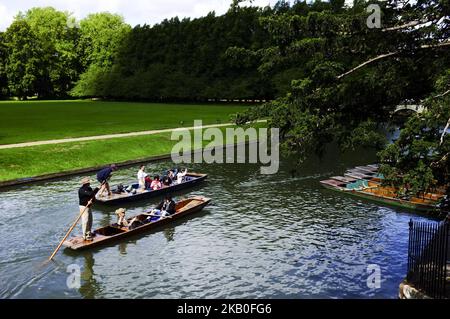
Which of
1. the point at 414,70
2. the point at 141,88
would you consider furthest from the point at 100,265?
the point at 141,88

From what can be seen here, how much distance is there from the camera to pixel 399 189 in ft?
37.8

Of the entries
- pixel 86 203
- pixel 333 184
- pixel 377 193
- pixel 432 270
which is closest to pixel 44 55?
pixel 333 184

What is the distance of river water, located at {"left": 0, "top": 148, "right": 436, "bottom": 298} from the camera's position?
15078mm

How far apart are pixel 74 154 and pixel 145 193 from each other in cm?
1230

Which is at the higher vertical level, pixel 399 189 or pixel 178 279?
pixel 399 189

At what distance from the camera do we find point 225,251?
18.2 m

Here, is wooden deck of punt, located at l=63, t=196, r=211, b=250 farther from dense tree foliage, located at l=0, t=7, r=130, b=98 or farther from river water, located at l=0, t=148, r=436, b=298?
dense tree foliage, located at l=0, t=7, r=130, b=98

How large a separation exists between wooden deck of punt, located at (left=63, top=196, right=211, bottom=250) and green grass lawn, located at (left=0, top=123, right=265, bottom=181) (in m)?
13.1

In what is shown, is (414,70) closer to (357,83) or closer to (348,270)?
(357,83)

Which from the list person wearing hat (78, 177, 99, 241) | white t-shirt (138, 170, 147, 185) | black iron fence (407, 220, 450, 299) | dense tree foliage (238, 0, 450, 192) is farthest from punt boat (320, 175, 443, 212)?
person wearing hat (78, 177, 99, 241)

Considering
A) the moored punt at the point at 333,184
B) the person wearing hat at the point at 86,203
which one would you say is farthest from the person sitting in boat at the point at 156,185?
the moored punt at the point at 333,184

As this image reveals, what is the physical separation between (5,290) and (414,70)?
1431 cm

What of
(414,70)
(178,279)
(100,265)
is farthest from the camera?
(100,265)

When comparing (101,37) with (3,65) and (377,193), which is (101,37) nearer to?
(3,65)
